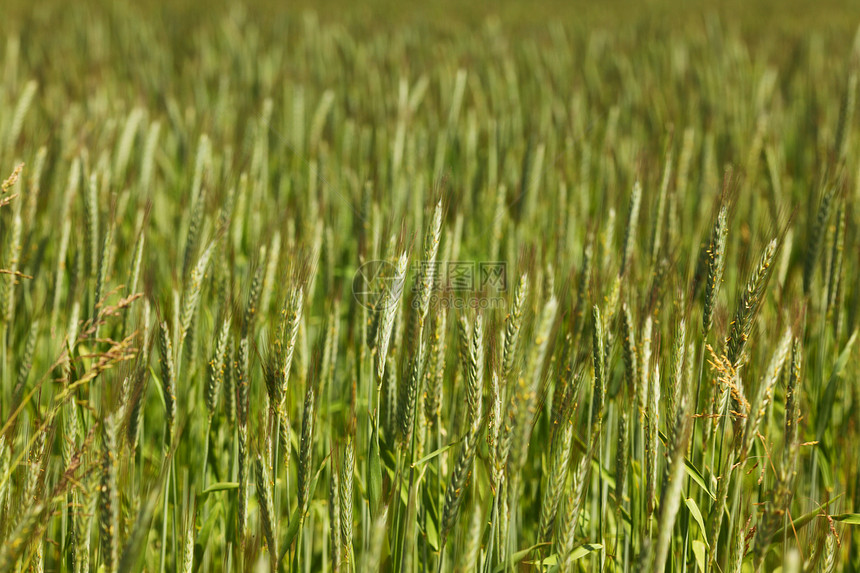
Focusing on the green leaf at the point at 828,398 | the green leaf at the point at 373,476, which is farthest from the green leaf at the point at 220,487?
the green leaf at the point at 828,398

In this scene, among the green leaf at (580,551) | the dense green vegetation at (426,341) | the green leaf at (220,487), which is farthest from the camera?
the green leaf at (220,487)

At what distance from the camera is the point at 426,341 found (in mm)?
1127

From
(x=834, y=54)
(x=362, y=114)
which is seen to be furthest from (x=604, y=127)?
(x=834, y=54)

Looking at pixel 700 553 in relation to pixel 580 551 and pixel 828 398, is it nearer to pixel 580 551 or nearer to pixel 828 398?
pixel 580 551

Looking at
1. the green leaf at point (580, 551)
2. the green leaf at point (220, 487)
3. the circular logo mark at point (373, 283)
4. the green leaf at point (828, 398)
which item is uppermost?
the circular logo mark at point (373, 283)

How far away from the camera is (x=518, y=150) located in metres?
3.05

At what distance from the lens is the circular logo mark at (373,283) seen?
1.19m

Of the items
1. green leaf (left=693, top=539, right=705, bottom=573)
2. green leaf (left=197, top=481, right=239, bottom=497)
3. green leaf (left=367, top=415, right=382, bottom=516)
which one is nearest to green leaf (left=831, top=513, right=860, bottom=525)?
green leaf (left=693, top=539, right=705, bottom=573)

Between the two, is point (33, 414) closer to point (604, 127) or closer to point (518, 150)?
point (518, 150)

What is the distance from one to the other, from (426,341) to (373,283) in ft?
1.25

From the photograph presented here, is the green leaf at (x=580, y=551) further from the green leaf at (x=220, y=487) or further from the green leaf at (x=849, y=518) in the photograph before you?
the green leaf at (x=220, y=487)

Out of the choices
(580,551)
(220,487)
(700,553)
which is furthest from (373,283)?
(700,553)

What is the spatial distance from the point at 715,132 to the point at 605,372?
2.52 metres

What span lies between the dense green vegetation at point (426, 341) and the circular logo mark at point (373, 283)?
0.01 m
